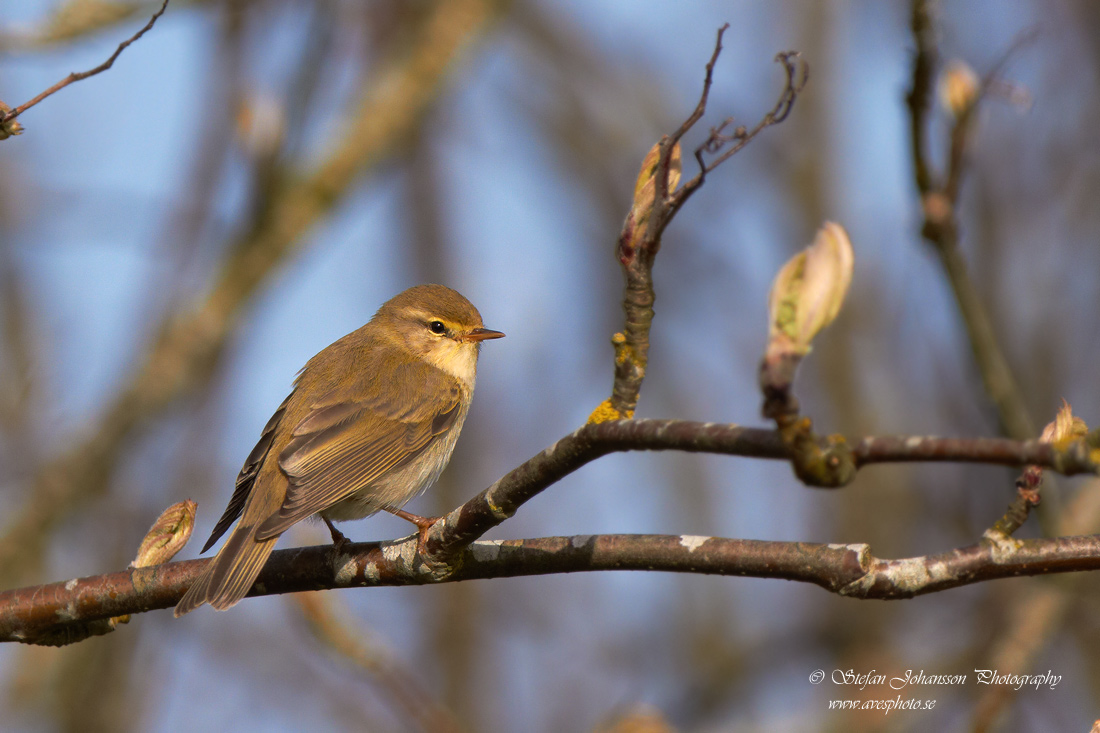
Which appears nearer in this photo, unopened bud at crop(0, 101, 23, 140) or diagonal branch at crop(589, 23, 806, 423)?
diagonal branch at crop(589, 23, 806, 423)

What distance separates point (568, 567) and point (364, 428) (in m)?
2.15

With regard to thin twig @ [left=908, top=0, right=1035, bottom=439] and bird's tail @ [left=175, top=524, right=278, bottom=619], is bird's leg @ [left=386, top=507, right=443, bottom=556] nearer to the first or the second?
bird's tail @ [left=175, top=524, right=278, bottom=619]

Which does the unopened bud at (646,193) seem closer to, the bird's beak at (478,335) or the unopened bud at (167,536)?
the unopened bud at (167,536)

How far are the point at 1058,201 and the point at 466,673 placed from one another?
5953 mm

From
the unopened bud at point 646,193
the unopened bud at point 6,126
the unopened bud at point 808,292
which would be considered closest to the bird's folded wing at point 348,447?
the unopened bud at point 6,126

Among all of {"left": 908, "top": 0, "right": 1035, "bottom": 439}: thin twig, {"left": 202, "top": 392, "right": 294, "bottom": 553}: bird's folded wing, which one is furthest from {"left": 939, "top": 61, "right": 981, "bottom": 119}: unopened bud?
{"left": 202, "top": 392, "right": 294, "bottom": 553}: bird's folded wing

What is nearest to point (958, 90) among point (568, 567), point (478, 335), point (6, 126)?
point (568, 567)

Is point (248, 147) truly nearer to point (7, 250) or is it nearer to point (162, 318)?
point (162, 318)

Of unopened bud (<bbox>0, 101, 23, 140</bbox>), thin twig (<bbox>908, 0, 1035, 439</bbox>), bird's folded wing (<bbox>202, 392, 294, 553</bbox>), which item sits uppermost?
thin twig (<bbox>908, 0, 1035, 439</bbox>)

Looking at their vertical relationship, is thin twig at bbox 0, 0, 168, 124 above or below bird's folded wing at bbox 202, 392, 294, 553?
above

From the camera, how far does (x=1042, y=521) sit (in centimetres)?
384

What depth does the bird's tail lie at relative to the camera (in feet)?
11.0

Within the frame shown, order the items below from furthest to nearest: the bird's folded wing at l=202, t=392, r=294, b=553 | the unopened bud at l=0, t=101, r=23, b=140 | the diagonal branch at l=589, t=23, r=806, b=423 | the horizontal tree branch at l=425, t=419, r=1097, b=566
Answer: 1. the bird's folded wing at l=202, t=392, r=294, b=553
2. the unopened bud at l=0, t=101, r=23, b=140
3. the diagonal branch at l=589, t=23, r=806, b=423
4. the horizontal tree branch at l=425, t=419, r=1097, b=566

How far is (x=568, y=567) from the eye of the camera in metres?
2.88
